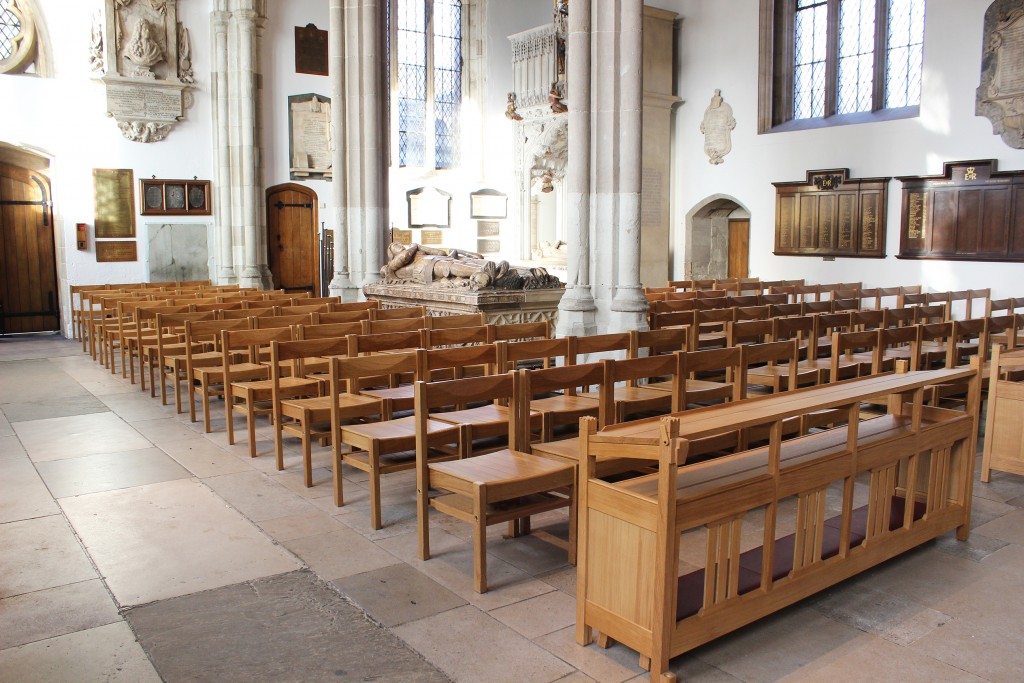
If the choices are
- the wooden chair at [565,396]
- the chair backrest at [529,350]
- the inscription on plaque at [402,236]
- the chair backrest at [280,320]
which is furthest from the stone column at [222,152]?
the wooden chair at [565,396]

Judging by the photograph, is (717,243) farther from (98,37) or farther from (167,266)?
(98,37)

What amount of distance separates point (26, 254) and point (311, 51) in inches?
243

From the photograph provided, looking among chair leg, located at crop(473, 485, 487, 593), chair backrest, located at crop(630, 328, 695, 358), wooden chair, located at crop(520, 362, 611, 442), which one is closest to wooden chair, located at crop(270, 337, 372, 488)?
wooden chair, located at crop(520, 362, 611, 442)

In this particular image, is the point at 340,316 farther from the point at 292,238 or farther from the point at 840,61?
the point at 840,61

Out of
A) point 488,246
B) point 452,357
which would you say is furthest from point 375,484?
point 488,246

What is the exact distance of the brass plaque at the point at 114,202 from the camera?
546 inches

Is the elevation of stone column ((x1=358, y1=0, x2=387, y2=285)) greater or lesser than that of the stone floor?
greater

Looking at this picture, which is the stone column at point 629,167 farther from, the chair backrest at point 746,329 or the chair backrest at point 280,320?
the chair backrest at point 280,320

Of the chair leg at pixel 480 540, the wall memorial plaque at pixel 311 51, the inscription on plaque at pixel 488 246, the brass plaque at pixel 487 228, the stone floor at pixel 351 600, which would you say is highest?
the wall memorial plaque at pixel 311 51

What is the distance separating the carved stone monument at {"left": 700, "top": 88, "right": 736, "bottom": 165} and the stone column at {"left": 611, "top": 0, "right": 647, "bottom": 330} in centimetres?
761

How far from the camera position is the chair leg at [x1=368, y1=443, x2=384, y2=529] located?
4270 millimetres

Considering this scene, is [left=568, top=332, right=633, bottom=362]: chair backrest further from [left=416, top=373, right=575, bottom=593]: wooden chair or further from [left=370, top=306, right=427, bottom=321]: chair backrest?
[left=370, top=306, right=427, bottom=321]: chair backrest

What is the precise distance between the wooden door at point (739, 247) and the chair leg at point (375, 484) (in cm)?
1243

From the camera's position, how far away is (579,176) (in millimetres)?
8336
